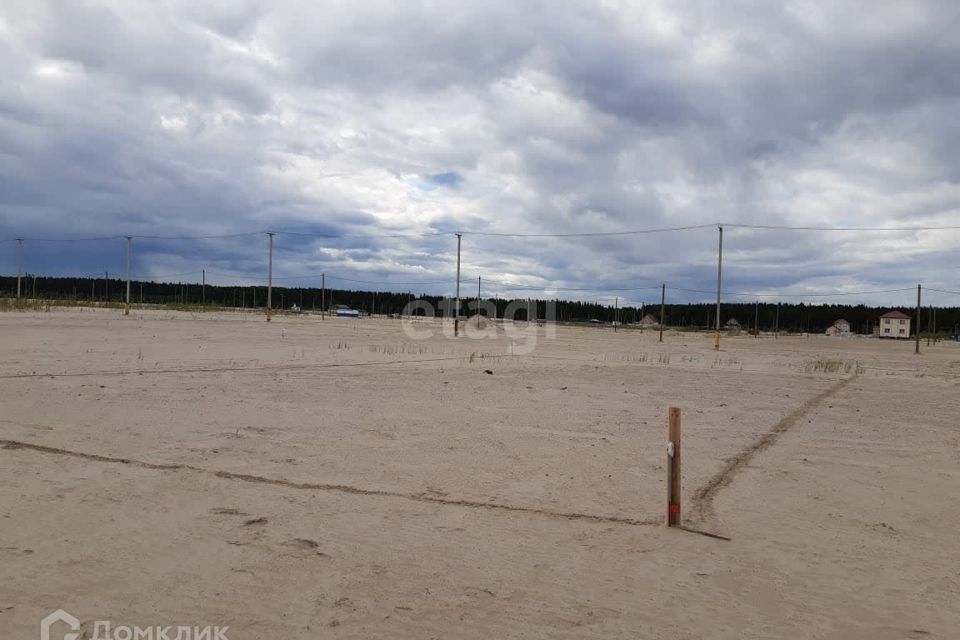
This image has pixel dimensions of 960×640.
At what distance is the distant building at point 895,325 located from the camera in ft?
253

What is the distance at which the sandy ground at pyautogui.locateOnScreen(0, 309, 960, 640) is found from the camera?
13.1ft

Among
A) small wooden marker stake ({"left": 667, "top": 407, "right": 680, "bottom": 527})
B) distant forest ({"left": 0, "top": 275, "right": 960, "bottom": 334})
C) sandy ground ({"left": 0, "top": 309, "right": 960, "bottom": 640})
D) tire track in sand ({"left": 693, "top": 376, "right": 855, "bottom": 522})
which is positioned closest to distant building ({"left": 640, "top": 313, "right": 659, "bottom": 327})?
distant forest ({"left": 0, "top": 275, "right": 960, "bottom": 334})

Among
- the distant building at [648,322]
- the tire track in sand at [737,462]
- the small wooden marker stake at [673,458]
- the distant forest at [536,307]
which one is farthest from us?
the distant forest at [536,307]

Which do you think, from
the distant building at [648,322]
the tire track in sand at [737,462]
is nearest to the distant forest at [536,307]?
the distant building at [648,322]

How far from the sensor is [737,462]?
8125 millimetres

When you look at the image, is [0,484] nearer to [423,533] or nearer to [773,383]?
[423,533]

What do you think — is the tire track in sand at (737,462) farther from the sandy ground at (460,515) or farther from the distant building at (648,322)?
the distant building at (648,322)

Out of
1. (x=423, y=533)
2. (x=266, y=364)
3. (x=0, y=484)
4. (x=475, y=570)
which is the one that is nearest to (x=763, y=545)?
(x=475, y=570)

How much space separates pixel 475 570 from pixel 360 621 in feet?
3.37

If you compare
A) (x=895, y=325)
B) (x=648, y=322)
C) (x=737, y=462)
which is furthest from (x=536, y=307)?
(x=737, y=462)

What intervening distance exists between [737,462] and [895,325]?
277ft

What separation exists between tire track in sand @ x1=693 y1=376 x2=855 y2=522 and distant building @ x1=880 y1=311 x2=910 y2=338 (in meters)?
75.9

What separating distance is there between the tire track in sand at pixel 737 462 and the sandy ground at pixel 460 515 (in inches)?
2.3

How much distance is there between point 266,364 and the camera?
56.3ft
